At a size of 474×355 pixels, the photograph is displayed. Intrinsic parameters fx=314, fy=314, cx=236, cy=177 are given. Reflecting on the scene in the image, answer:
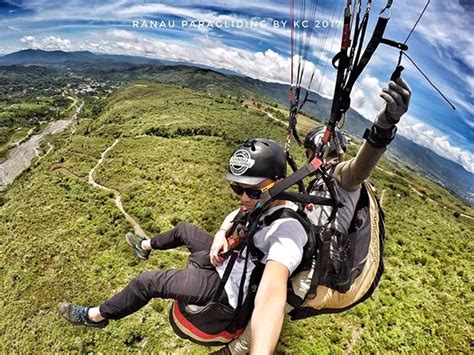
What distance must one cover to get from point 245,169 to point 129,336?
33.1 feet

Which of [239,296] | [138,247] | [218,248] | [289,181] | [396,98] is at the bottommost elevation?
[138,247]

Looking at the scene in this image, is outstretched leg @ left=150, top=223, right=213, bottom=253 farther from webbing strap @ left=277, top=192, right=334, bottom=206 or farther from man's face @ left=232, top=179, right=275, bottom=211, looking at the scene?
webbing strap @ left=277, top=192, right=334, bottom=206

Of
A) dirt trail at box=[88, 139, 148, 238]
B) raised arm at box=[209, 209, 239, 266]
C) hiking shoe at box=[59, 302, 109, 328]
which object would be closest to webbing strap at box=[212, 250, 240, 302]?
raised arm at box=[209, 209, 239, 266]

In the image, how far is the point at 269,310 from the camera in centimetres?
251

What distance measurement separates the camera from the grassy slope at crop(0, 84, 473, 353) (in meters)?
9.44

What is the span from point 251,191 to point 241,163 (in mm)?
337

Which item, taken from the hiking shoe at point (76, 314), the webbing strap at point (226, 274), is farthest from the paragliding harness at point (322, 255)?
the hiking shoe at point (76, 314)

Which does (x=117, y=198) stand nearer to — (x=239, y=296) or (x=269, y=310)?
(x=239, y=296)

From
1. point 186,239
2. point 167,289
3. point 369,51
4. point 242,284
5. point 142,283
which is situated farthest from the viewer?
point 186,239

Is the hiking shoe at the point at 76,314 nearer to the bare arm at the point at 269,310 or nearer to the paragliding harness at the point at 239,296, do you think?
the paragliding harness at the point at 239,296

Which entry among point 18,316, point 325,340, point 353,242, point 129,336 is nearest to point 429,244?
point 325,340

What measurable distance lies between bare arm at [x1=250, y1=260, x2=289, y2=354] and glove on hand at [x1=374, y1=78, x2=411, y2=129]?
1554 mm

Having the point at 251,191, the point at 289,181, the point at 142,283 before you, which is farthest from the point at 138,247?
the point at 289,181

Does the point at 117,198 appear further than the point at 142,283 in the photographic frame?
Yes
